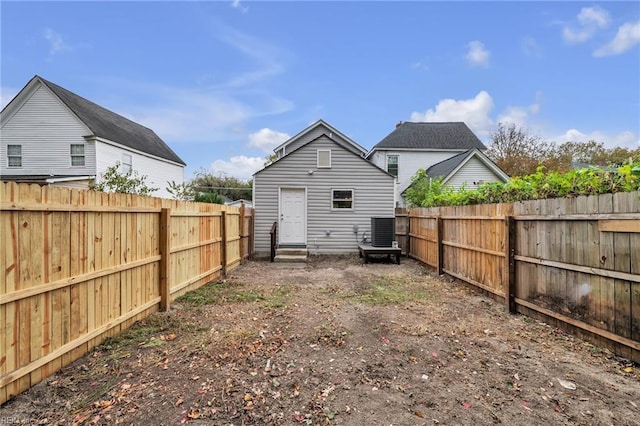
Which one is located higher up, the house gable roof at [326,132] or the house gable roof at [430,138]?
the house gable roof at [430,138]

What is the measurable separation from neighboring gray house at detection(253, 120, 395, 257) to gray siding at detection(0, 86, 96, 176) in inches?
341

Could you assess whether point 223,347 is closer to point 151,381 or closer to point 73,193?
point 151,381

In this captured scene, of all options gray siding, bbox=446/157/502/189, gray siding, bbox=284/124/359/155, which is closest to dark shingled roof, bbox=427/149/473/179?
gray siding, bbox=446/157/502/189

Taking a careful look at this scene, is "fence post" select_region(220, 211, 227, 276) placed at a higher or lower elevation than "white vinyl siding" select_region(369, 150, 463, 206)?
lower

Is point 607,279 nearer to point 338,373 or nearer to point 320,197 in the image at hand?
point 338,373

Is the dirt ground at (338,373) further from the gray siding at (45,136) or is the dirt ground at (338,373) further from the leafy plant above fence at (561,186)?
the gray siding at (45,136)

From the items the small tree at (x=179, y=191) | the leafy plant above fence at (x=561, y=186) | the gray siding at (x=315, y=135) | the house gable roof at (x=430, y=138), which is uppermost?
the house gable roof at (x=430, y=138)

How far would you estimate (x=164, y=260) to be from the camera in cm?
470

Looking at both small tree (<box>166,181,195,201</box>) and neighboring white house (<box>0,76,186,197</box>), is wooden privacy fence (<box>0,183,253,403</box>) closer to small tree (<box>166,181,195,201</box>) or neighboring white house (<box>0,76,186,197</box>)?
small tree (<box>166,181,195,201</box>)

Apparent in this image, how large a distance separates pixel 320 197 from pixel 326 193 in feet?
0.88

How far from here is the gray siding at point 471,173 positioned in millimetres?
17266

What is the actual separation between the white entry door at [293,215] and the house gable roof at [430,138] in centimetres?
1079

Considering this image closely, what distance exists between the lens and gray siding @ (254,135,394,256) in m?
11.6

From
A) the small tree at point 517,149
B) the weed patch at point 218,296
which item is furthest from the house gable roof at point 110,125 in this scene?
the small tree at point 517,149
